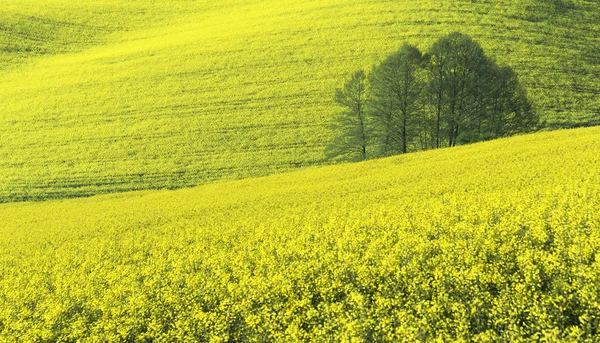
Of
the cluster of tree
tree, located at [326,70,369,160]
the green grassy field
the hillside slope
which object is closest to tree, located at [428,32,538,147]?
the cluster of tree

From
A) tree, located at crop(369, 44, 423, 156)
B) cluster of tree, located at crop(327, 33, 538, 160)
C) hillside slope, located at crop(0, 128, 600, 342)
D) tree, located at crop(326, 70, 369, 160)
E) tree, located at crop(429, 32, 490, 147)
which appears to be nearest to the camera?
hillside slope, located at crop(0, 128, 600, 342)

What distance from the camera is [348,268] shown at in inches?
413

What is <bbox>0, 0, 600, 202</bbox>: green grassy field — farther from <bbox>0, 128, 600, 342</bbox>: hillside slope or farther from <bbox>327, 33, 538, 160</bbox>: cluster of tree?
<bbox>0, 128, 600, 342</bbox>: hillside slope

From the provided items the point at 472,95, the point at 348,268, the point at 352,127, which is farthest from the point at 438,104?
the point at 348,268

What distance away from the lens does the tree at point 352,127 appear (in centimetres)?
4181

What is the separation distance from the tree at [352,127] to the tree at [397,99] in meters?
1.44

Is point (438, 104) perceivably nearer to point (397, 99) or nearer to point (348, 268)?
point (397, 99)

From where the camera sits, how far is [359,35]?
206 feet

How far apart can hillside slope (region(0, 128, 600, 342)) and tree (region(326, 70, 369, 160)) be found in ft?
59.1

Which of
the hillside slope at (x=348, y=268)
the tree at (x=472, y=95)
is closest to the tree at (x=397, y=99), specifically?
the tree at (x=472, y=95)

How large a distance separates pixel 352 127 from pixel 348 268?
32.9 metres

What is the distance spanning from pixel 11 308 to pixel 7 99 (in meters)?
62.7

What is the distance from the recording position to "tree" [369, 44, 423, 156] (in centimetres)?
4094

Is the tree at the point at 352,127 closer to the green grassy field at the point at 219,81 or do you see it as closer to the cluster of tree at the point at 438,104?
the cluster of tree at the point at 438,104
